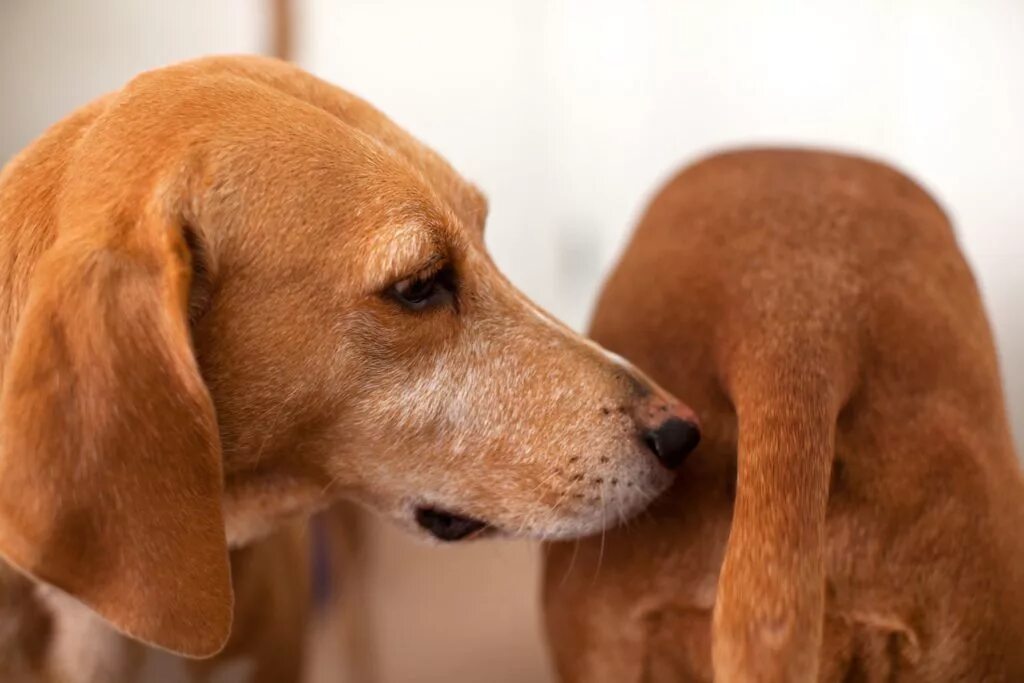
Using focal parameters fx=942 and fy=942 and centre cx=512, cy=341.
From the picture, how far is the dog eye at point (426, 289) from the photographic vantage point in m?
0.93

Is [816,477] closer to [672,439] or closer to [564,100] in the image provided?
[672,439]

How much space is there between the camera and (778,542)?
79cm

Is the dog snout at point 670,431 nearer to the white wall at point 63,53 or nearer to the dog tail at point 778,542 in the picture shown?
the dog tail at point 778,542

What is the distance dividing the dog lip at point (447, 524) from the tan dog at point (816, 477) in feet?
0.34

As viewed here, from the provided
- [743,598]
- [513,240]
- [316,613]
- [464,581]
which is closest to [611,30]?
[513,240]

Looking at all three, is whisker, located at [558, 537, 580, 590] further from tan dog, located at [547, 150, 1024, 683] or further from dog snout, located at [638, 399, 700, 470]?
dog snout, located at [638, 399, 700, 470]

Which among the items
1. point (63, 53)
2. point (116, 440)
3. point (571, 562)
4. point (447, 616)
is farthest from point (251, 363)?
point (63, 53)

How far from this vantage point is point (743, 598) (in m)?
0.78

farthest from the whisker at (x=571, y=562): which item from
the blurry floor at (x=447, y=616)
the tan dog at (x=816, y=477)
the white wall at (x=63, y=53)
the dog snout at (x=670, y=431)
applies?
the white wall at (x=63, y=53)

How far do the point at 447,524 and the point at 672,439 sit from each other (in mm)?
274

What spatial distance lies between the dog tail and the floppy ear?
469mm

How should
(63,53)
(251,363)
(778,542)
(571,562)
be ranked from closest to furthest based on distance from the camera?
(778,542), (251,363), (571,562), (63,53)

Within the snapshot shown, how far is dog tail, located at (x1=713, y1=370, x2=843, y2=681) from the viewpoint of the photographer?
2.52ft

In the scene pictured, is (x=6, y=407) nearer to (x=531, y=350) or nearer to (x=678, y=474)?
(x=531, y=350)
